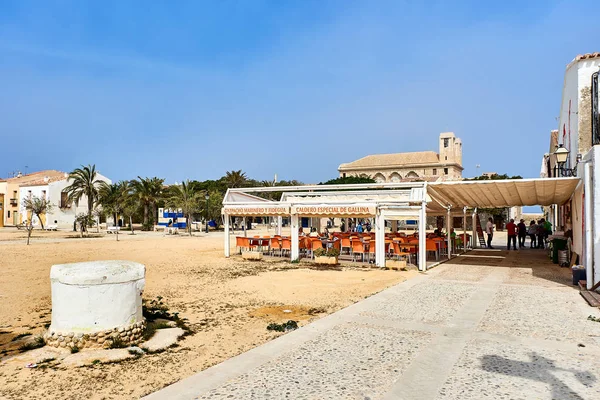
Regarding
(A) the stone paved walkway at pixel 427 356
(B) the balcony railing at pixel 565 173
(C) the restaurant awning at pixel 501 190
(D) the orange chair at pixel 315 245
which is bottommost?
(A) the stone paved walkway at pixel 427 356

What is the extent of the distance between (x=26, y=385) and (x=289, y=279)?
783 centimetres

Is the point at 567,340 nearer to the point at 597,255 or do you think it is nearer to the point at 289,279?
the point at 597,255

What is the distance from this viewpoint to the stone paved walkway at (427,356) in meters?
4.11

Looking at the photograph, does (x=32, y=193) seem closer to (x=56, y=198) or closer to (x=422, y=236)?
(x=56, y=198)

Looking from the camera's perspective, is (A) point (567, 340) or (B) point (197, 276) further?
(B) point (197, 276)

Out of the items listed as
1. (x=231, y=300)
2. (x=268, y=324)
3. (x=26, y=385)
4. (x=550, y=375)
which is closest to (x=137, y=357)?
(x=26, y=385)

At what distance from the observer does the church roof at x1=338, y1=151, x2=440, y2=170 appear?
8256 cm

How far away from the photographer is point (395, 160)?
85.4 meters

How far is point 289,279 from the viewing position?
11742 mm

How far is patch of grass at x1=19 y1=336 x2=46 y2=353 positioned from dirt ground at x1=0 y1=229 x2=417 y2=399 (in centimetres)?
12

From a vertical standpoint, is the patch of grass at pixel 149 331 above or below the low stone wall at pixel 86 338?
below

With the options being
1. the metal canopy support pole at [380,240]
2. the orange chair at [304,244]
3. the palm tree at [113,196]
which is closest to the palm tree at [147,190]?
the palm tree at [113,196]

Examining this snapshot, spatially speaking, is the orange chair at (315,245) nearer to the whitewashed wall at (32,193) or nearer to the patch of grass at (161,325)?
the patch of grass at (161,325)

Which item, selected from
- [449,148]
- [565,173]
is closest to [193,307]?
[565,173]
